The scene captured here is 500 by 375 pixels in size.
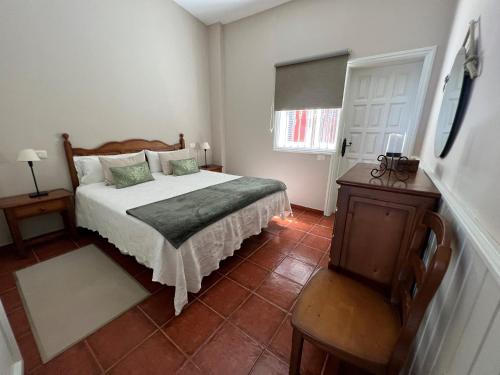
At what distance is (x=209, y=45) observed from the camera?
12.5 feet

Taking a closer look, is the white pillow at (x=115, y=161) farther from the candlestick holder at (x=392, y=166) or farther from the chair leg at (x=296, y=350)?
the candlestick holder at (x=392, y=166)

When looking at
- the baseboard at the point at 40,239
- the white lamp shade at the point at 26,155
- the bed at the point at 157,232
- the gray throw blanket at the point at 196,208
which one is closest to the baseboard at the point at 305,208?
the bed at the point at 157,232

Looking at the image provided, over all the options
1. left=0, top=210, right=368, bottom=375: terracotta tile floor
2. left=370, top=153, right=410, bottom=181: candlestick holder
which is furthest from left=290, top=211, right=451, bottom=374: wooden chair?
left=370, top=153, right=410, bottom=181: candlestick holder

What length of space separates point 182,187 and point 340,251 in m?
1.85

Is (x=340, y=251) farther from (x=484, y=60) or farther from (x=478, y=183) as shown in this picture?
(x=484, y=60)

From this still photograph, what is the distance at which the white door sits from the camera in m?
2.47

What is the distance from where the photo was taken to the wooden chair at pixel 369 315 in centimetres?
69

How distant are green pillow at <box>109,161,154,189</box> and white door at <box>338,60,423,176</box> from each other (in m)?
2.78

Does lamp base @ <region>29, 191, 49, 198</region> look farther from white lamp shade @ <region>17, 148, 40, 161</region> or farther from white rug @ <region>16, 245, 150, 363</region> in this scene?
white rug @ <region>16, 245, 150, 363</region>

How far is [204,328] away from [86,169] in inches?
92.4

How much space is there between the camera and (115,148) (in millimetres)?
2812

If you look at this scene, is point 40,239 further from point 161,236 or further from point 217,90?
point 217,90

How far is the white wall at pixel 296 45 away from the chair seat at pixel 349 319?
2.27 meters

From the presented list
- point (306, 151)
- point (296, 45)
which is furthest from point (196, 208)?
point (296, 45)
